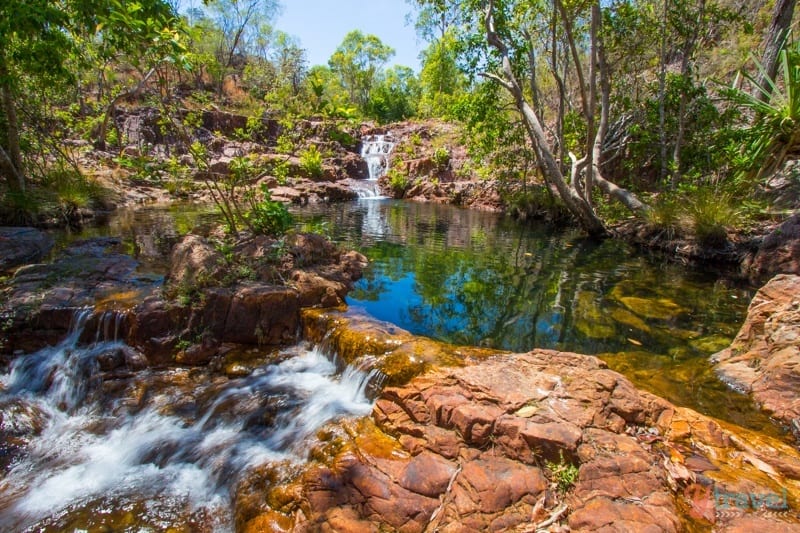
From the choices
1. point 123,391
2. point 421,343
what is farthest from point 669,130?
point 123,391

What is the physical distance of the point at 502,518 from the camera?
2.29 meters

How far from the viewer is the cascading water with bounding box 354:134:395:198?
2372cm

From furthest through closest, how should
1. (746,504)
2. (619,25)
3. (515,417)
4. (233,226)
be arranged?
(619,25) < (233,226) < (515,417) < (746,504)

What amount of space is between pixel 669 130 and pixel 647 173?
2.97m

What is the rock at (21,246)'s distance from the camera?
268 inches

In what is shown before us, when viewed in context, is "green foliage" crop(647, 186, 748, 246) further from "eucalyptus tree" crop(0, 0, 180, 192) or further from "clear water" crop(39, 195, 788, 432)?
"eucalyptus tree" crop(0, 0, 180, 192)

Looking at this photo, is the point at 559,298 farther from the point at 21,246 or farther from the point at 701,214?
the point at 21,246

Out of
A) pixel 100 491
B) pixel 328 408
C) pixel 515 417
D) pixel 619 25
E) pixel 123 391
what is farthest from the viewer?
pixel 619 25

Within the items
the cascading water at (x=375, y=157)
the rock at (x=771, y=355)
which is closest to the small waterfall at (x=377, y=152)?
the cascading water at (x=375, y=157)

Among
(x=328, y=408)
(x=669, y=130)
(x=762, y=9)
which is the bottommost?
(x=328, y=408)

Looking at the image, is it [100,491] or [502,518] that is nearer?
[502,518]

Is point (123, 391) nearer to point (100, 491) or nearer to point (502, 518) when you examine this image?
point (100, 491)

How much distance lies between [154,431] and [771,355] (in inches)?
232

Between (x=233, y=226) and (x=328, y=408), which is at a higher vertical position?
(x=233, y=226)
